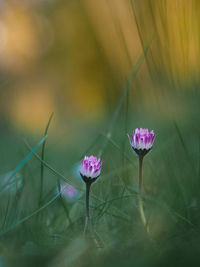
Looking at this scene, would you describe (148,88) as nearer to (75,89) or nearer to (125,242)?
(125,242)

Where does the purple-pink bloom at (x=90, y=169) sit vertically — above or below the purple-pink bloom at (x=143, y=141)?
below

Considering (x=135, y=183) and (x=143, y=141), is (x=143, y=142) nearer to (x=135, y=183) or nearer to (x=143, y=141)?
(x=143, y=141)

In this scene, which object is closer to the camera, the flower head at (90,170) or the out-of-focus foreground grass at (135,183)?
the out-of-focus foreground grass at (135,183)

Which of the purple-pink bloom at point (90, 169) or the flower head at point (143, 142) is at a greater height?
the flower head at point (143, 142)

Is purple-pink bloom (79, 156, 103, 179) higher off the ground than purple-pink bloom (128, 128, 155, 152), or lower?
lower

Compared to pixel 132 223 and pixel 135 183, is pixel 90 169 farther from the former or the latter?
pixel 135 183

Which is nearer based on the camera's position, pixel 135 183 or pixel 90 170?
pixel 90 170

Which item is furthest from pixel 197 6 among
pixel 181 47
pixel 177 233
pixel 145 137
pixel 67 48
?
pixel 67 48

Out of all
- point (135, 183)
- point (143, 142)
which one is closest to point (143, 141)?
point (143, 142)

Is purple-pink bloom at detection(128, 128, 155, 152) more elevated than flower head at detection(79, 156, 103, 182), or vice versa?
purple-pink bloom at detection(128, 128, 155, 152)

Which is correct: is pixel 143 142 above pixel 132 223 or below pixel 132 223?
above

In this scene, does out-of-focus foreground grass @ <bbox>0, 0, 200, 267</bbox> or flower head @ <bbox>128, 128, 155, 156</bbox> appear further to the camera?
flower head @ <bbox>128, 128, 155, 156</bbox>

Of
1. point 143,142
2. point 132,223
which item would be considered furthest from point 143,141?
point 132,223

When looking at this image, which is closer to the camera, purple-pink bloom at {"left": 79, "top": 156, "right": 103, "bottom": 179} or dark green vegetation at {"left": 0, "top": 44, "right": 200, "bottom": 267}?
dark green vegetation at {"left": 0, "top": 44, "right": 200, "bottom": 267}
